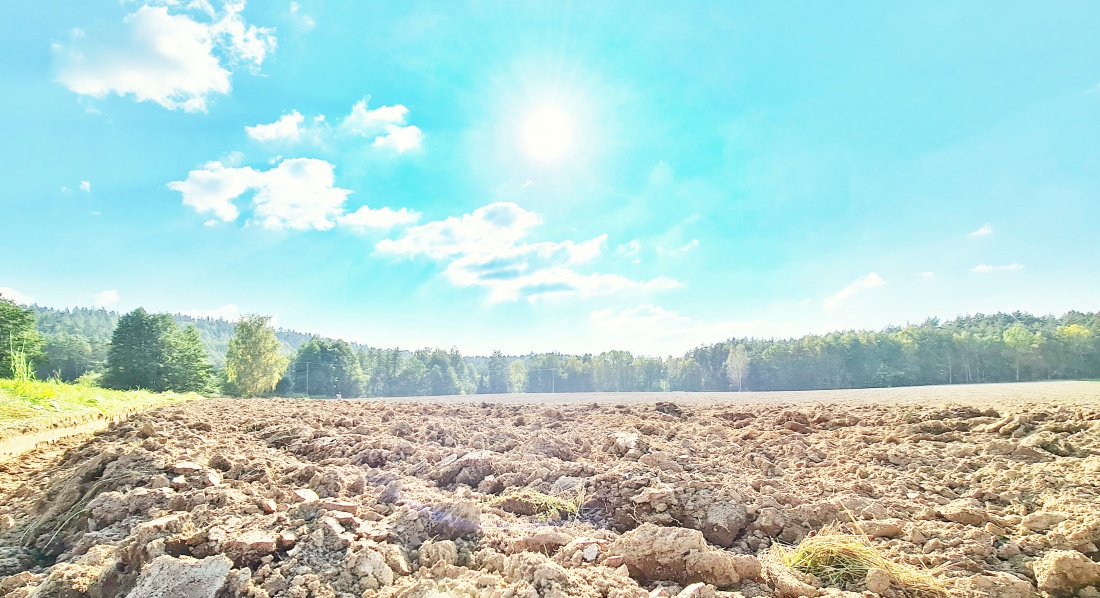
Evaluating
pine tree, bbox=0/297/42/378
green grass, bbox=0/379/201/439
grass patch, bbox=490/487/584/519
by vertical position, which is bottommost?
green grass, bbox=0/379/201/439

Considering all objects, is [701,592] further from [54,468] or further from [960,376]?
[960,376]

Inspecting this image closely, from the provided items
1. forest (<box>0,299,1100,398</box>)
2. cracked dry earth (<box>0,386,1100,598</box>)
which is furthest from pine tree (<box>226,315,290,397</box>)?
cracked dry earth (<box>0,386,1100,598</box>)

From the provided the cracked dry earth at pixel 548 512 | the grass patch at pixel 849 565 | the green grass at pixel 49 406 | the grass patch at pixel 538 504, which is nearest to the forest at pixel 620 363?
the green grass at pixel 49 406

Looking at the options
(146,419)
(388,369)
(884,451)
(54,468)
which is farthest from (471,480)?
(388,369)

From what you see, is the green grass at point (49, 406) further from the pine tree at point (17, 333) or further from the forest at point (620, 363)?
the pine tree at point (17, 333)

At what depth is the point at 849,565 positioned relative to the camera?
3518mm

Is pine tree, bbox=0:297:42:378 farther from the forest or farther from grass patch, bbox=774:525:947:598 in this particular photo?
grass patch, bbox=774:525:947:598

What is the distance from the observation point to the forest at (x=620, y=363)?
1586 inches

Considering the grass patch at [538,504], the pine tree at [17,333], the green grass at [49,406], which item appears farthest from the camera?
the pine tree at [17,333]

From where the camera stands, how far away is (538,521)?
473 centimetres

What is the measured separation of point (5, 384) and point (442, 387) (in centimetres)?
7233

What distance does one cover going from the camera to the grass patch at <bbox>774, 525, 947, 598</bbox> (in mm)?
3236

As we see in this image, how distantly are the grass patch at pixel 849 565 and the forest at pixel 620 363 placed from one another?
3581cm

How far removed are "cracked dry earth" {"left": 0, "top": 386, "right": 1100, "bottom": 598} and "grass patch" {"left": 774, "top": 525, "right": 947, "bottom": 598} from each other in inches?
3.5
